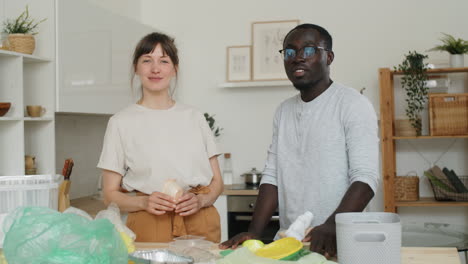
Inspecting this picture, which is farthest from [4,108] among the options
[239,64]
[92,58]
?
[239,64]

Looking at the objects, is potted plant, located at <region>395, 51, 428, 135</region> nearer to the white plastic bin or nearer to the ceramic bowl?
the ceramic bowl

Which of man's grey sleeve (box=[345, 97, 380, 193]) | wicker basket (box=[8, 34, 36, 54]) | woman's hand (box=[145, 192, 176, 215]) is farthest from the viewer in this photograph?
wicker basket (box=[8, 34, 36, 54])

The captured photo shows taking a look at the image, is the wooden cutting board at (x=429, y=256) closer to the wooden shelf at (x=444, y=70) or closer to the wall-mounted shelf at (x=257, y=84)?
the wooden shelf at (x=444, y=70)

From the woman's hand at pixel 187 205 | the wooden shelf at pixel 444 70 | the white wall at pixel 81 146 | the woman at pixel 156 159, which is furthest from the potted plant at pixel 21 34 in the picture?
the wooden shelf at pixel 444 70

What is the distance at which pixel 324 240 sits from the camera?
136 cm

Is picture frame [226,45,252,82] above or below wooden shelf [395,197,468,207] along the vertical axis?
above

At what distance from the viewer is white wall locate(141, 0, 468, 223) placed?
13.4 ft

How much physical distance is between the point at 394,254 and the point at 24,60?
2.43 m

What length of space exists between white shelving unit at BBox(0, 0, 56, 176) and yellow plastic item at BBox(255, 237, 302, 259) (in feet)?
6.35

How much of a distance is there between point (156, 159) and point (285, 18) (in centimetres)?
273

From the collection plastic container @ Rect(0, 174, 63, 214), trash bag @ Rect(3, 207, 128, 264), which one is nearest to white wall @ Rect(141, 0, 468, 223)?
plastic container @ Rect(0, 174, 63, 214)

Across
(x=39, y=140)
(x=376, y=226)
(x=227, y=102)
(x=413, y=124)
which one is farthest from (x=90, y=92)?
(x=376, y=226)

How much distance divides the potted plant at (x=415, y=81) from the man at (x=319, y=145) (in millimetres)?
2202

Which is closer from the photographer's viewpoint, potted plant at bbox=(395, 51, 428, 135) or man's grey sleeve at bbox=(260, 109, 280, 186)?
man's grey sleeve at bbox=(260, 109, 280, 186)
